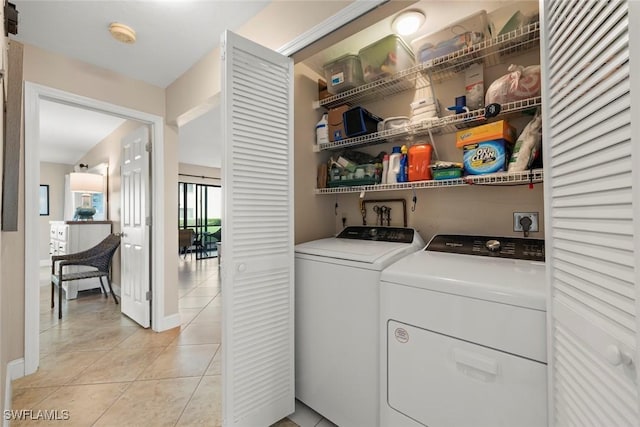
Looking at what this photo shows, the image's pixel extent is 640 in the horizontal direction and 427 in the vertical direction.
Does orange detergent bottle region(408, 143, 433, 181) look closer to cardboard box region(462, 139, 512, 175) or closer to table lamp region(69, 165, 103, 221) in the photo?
cardboard box region(462, 139, 512, 175)

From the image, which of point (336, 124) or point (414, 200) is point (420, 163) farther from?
point (336, 124)

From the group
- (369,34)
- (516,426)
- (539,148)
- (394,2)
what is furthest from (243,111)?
(516,426)

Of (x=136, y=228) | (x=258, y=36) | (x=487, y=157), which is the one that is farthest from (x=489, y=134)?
(x=136, y=228)

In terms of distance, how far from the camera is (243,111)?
1.39 meters

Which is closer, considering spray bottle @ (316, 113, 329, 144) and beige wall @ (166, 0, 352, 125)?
beige wall @ (166, 0, 352, 125)

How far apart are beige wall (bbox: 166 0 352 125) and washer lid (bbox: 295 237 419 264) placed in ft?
4.02

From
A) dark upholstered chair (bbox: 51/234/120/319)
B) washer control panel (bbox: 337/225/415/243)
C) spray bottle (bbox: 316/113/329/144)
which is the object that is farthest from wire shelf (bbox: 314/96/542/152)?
dark upholstered chair (bbox: 51/234/120/319)

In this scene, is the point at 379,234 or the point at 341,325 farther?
the point at 379,234

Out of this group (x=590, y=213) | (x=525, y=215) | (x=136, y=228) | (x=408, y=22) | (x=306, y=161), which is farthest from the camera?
(x=136, y=228)

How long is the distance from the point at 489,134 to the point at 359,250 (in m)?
0.85

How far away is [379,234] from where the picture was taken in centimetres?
186

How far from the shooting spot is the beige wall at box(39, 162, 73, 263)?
6.41 meters

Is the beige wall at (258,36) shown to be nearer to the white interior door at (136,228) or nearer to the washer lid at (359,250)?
the white interior door at (136,228)

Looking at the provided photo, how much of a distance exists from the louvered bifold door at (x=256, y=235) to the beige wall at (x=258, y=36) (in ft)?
0.81
